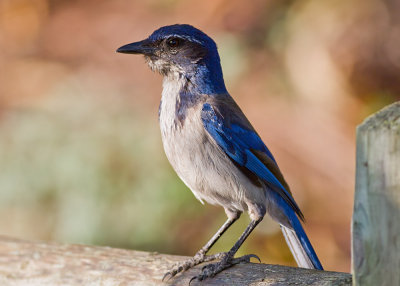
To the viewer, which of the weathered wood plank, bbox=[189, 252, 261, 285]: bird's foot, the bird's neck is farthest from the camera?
the bird's neck

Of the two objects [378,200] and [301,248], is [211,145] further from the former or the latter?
[378,200]

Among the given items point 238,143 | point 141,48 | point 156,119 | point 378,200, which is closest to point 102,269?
point 238,143

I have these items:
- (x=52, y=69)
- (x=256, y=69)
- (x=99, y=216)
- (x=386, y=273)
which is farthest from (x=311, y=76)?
(x=386, y=273)

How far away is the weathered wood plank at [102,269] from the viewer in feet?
9.77

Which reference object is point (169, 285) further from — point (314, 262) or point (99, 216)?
point (99, 216)

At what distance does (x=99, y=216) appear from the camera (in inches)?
238

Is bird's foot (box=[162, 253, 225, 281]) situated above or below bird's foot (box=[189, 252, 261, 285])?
above

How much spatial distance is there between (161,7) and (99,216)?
3.52 metres

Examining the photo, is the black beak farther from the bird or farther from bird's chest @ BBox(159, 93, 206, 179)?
bird's chest @ BBox(159, 93, 206, 179)

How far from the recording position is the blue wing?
3594 mm

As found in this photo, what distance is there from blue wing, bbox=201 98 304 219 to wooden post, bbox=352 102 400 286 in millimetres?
1494

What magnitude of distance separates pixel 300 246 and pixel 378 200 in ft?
5.64

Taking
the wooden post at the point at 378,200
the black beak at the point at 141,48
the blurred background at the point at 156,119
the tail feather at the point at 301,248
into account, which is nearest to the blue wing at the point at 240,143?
the tail feather at the point at 301,248

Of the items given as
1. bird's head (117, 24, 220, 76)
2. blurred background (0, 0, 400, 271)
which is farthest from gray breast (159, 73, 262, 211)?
blurred background (0, 0, 400, 271)
